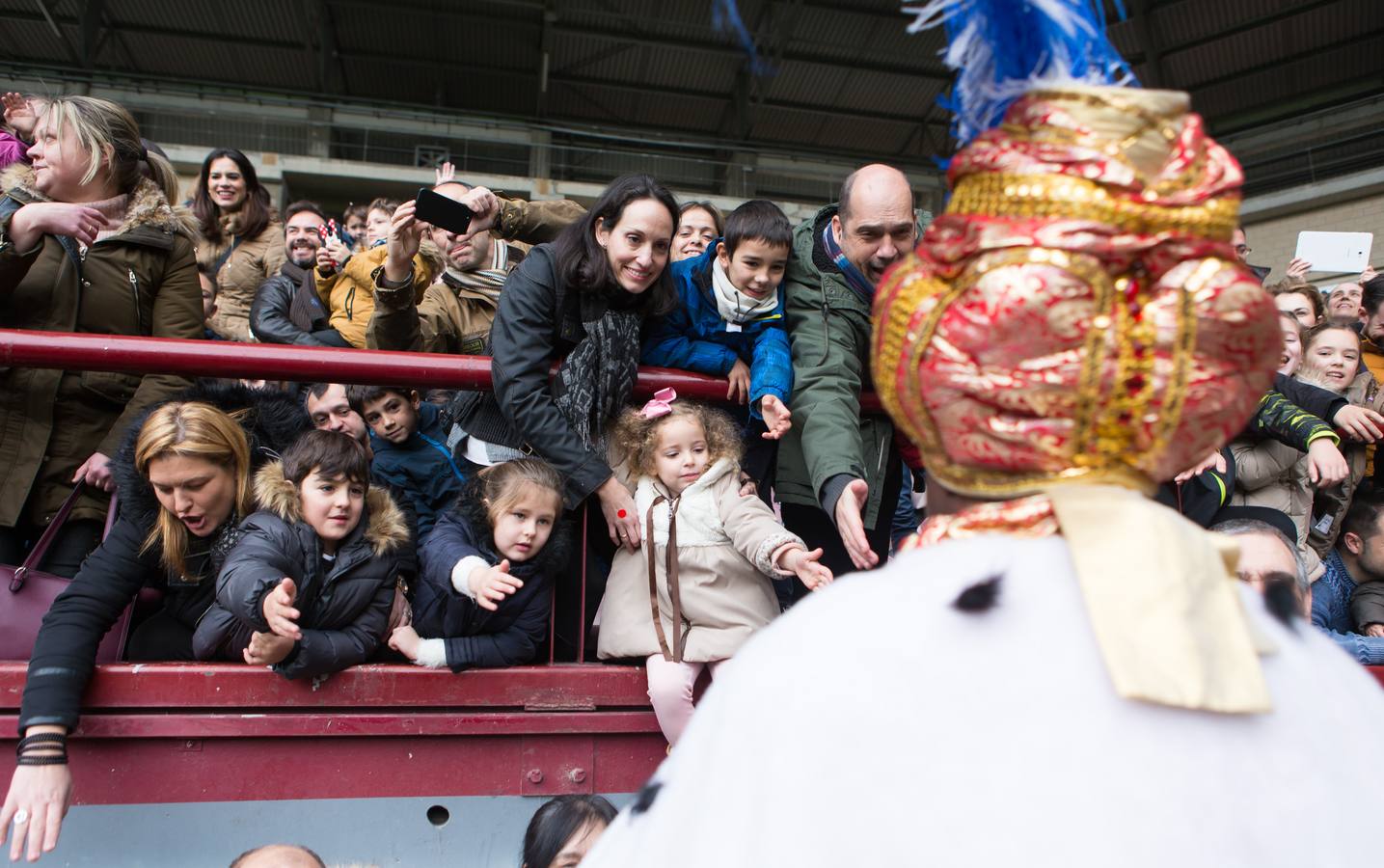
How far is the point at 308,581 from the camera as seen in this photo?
2.80 meters

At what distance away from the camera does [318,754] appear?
2762 millimetres

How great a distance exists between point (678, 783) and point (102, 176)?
3.15m

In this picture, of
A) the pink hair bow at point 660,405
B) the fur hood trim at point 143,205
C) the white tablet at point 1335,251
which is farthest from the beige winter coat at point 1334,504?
the fur hood trim at point 143,205

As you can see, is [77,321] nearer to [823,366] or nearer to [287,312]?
[287,312]

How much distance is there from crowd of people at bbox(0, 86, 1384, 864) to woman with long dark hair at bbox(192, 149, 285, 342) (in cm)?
172

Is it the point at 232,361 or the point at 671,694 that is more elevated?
the point at 232,361

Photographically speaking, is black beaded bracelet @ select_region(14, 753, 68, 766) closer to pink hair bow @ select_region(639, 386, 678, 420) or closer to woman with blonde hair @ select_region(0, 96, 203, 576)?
woman with blonde hair @ select_region(0, 96, 203, 576)

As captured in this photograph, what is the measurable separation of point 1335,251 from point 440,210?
17.7 ft

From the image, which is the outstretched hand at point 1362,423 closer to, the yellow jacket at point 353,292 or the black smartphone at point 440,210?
the black smartphone at point 440,210

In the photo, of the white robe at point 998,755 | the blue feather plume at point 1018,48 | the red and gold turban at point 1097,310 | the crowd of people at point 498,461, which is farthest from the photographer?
the crowd of people at point 498,461

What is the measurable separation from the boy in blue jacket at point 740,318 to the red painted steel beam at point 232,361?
68cm

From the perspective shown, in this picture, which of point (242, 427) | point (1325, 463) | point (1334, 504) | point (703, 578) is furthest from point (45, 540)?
point (1334, 504)

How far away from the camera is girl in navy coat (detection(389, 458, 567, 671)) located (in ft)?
9.41

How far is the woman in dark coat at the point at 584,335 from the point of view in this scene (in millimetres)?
3031
